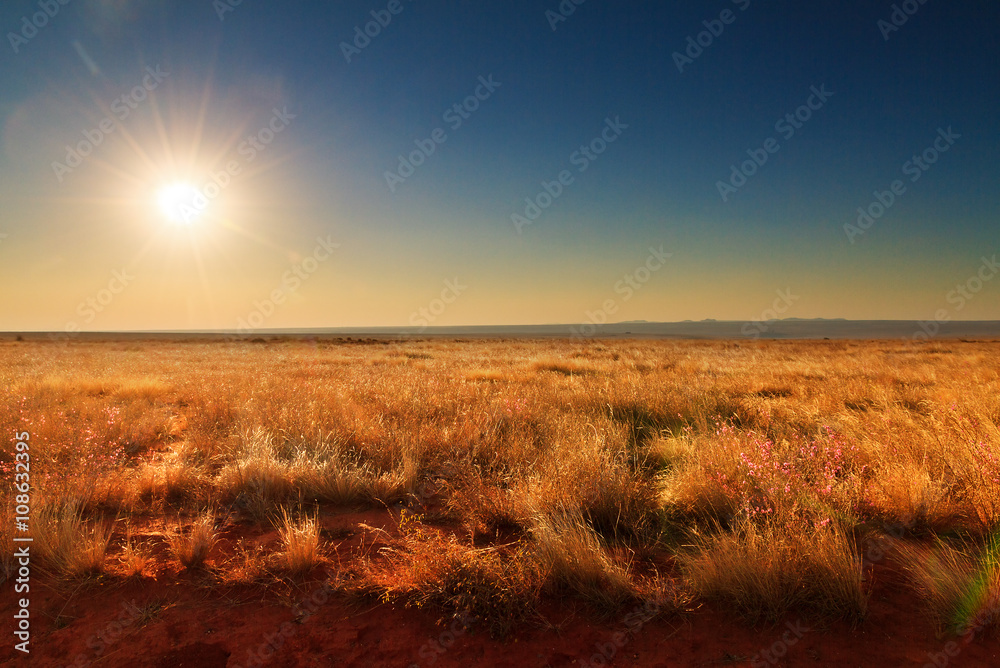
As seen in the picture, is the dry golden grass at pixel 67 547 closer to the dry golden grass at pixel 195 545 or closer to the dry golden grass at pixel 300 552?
the dry golden grass at pixel 195 545

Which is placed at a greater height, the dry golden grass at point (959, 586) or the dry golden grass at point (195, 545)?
the dry golden grass at point (195, 545)

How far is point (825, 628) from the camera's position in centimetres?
269

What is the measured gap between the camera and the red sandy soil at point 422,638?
2535mm

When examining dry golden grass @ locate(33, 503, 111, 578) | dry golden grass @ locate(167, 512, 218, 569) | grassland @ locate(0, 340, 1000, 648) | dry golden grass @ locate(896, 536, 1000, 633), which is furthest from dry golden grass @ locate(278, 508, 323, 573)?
dry golden grass @ locate(896, 536, 1000, 633)

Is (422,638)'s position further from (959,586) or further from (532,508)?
(959,586)

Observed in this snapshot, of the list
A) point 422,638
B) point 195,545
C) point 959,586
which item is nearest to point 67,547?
point 195,545

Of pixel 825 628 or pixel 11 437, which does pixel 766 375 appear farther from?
pixel 11 437

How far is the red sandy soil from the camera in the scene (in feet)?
8.32

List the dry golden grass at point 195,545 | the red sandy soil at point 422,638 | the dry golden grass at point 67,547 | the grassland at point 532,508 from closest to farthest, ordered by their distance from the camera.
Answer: the red sandy soil at point 422,638 < the grassland at point 532,508 < the dry golden grass at point 67,547 < the dry golden grass at point 195,545

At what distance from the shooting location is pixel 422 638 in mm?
2750

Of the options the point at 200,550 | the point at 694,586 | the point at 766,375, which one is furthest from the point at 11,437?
the point at 766,375

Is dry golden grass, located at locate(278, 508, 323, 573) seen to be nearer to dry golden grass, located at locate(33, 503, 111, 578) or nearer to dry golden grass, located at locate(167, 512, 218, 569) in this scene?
dry golden grass, located at locate(167, 512, 218, 569)

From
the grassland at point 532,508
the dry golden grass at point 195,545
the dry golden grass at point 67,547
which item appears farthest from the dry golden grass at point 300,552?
the dry golden grass at point 67,547

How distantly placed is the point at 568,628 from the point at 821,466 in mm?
3436
